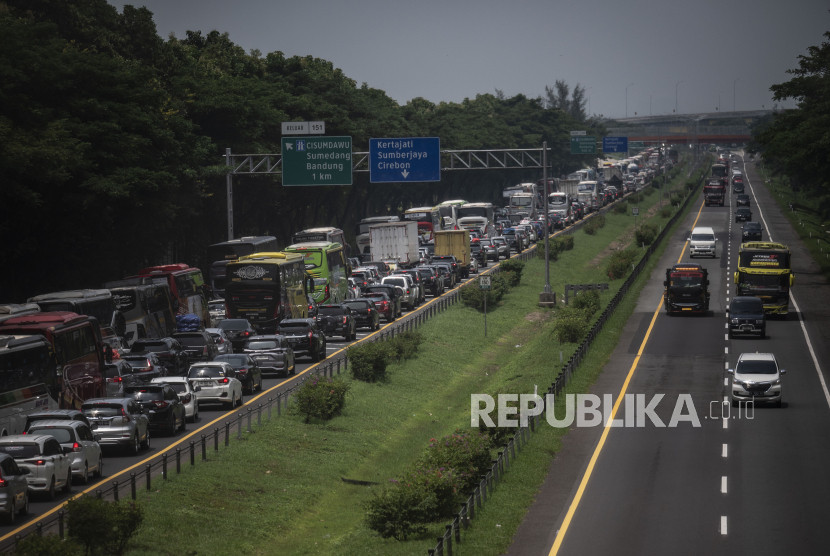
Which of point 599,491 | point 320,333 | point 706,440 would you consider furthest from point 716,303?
point 599,491

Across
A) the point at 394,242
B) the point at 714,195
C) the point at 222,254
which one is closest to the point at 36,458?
the point at 222,254

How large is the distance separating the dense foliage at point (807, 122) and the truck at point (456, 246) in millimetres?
20769

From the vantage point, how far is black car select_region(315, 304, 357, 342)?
181ft

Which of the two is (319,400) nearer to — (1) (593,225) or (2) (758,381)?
(2) (758,381)

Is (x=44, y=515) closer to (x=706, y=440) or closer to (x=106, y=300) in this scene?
(x=706, y=440)

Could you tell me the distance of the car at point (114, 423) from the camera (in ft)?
101

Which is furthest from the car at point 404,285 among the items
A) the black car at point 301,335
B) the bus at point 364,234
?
the bus at point 364,234

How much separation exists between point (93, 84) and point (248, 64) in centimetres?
3745

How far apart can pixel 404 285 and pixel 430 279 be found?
7.06m

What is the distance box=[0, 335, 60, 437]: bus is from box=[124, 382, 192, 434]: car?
2.17 meters

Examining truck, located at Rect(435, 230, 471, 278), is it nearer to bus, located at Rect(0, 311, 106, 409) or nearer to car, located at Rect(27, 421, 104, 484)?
bus, located at Rect(0, 311, 106, 409)

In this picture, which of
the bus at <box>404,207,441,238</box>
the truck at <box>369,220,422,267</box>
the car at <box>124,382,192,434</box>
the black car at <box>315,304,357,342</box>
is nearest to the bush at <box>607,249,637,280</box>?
the truck at <box>369,220,422,267</box>

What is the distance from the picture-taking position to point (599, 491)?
27.7 meters

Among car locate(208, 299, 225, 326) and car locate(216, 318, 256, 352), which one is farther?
car locate(208, 299, 225, 326)
